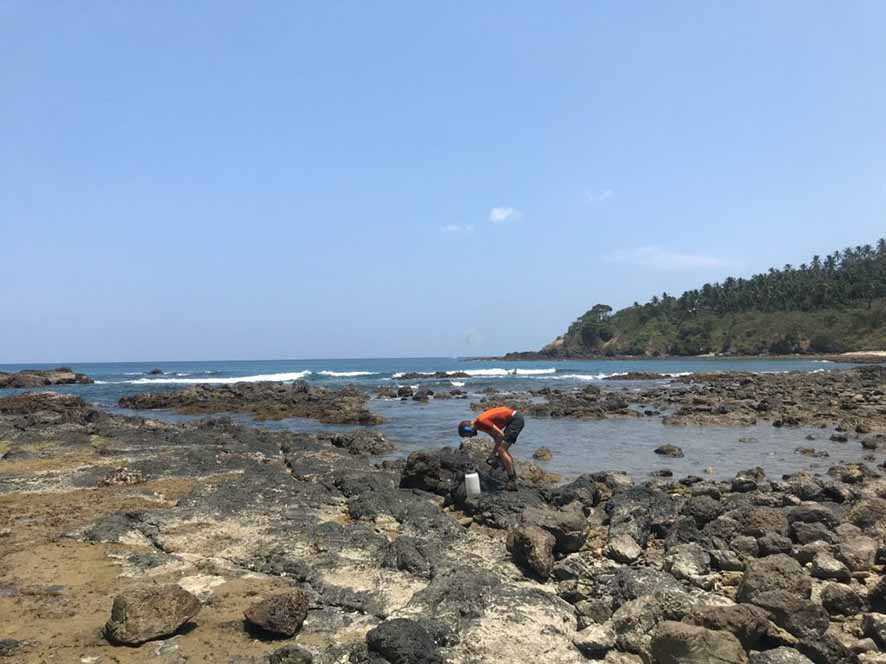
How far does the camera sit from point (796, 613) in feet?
17.7

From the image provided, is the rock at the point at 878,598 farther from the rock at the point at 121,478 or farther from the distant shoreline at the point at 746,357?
the distant shoreline at the point at 746,357

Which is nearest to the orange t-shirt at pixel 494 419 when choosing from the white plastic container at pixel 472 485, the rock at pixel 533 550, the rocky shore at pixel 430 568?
the rocky shore at pixel 430 568

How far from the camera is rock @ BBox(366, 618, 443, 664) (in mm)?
4789

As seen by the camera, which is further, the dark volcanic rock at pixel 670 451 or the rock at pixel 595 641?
the dark volcanic rock at pixel 670 451

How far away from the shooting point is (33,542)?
781 centimetres

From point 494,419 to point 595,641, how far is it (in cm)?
657

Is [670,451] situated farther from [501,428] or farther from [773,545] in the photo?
[773,545]

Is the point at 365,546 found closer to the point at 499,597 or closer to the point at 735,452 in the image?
the point at 499,597

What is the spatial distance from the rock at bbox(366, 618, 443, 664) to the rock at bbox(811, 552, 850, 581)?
4.76 metres

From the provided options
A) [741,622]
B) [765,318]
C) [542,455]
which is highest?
[765,318]

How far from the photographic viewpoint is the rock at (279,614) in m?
5.24

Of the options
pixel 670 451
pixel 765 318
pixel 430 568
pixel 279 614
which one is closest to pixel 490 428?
pixel 430 568

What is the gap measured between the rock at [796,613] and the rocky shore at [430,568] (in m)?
0.02

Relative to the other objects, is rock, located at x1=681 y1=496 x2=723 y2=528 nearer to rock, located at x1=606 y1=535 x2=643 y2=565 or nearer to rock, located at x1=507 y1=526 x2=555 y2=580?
rock, located at x1=606 y1=535 x2=643 y2=565
